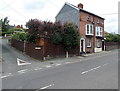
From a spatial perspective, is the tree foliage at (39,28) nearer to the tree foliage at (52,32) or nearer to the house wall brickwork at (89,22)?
the tree foliage at (52,32)

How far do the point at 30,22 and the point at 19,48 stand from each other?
201 inches

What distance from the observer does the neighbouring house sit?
2673 centimetres

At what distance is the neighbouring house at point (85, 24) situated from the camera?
26.7 metres

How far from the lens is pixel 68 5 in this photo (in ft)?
94.0

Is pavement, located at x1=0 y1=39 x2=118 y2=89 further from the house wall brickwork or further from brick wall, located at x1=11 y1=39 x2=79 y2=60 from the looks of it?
the house wall brickwork

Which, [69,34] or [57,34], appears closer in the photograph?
[57,34]

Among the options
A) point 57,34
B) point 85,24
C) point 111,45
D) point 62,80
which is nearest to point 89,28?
point 85,24

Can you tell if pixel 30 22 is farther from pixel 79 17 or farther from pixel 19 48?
pixel 79 17


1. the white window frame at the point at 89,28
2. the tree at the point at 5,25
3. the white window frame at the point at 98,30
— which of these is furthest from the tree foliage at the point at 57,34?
A: the tree at the point at 5,25

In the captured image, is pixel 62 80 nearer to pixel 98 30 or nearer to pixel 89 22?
pixel 89 22

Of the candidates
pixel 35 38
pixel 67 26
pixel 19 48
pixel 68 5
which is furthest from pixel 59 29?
pixel 68 5

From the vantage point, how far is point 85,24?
91.3ft

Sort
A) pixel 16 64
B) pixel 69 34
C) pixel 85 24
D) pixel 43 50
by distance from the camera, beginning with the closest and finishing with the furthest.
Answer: pixel 16 64 < pixel 43 50 < pixel 69 34 < pixel 85 24

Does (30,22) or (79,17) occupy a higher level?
(79,17)
